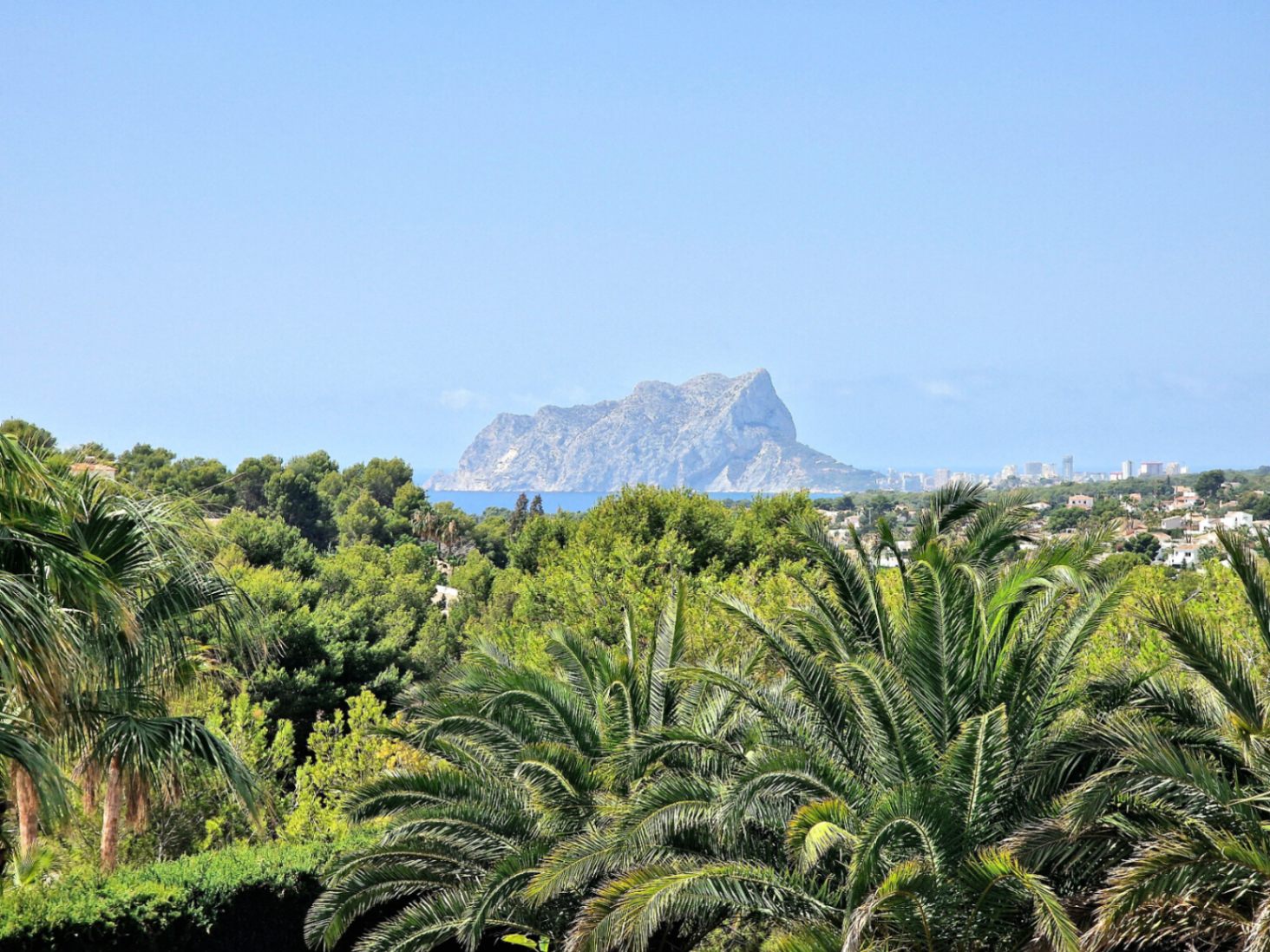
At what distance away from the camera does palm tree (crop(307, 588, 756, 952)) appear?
1107 cm

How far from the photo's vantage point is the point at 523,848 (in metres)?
10.8

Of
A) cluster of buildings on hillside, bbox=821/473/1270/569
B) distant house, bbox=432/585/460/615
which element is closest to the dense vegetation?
cluster of buildings on hillside, bbox=821/473/1270/569

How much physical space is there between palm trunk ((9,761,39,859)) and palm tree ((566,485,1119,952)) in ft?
13.0

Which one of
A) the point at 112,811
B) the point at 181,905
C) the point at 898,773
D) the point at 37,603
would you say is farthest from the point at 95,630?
the point at 898,773

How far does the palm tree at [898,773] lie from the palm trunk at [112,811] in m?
3.44

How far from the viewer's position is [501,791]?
11.8m

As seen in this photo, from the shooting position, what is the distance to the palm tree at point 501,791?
36.3 feet

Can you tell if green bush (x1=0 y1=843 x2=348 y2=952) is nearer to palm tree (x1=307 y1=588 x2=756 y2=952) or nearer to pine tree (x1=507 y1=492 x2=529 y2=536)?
palm tree (x1=307 y1=588 x2=756 y2=952)

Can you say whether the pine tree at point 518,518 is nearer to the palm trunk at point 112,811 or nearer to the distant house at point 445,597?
the distant house at point 445,597

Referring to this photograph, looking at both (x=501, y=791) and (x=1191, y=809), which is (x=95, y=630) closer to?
(x=501, y=791)

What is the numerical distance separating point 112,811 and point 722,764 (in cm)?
548

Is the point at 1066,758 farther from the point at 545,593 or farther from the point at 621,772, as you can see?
the point at 545,593

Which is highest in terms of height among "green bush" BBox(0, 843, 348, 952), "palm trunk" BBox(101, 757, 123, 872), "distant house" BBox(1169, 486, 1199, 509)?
"distant house" BBox(1169, 486, 1199, 509)

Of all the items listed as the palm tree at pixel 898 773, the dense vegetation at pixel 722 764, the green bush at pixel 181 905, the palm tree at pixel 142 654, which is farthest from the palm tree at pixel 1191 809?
A: the green bush at pixel 181 905
